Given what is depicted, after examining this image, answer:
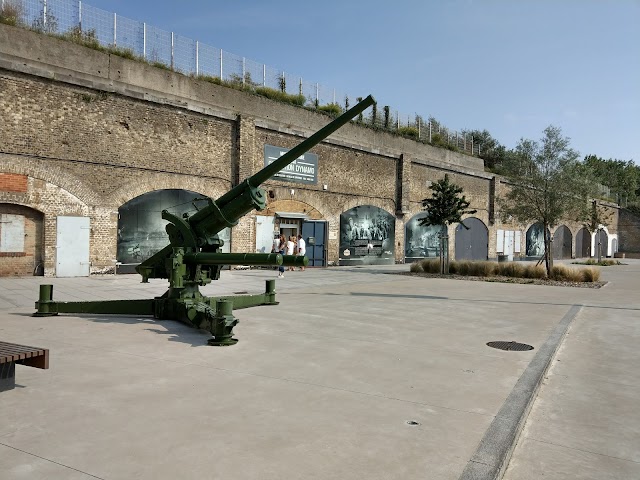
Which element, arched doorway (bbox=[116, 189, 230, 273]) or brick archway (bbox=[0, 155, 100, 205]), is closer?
brick archway (bbox=[0, 155, 100, 205])

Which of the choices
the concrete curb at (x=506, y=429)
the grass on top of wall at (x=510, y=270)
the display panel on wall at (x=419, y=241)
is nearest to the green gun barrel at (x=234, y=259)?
the concrete curb at (x=506, y=429)

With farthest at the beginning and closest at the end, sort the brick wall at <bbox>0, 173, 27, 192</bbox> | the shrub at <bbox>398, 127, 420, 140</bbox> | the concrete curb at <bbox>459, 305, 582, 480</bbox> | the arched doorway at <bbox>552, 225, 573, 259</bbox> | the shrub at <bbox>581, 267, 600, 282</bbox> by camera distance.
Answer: the arched doorway at <bbox>552, 225, 573, 259</bbox> → the shrub at <bbox>398, 127, 420, 140</bbox> → the shrub at <bbox>581, 267, 600, 282</bbox> → the brick wall at <bbox>0, 173, 27, 192</bbox> → the concrete curb at <bbox>459, 305, 582, 480</bbox>

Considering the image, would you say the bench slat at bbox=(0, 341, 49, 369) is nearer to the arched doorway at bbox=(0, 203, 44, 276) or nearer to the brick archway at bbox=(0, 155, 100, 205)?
the arched doorway at bbox=(0, 203, 44, 276)

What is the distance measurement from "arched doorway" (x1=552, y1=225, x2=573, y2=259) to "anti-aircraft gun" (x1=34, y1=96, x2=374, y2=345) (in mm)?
45077

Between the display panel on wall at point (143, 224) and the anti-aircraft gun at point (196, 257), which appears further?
the display panel on wall at point (143, 224)

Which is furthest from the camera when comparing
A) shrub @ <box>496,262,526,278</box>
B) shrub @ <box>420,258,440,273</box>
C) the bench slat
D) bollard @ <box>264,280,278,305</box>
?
shrub @ <box>420,258,440,273</box>

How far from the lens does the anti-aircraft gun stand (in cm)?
855

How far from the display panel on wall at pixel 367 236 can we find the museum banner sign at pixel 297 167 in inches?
129

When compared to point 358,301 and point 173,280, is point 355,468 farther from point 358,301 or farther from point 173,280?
point 358,301

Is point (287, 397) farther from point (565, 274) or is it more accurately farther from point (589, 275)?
point (565, 274)

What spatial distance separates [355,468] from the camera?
3.50 meters

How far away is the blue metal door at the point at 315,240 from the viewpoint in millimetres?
26688

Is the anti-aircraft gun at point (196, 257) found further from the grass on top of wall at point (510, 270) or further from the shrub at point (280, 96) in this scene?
the shrub at point (280, 96)

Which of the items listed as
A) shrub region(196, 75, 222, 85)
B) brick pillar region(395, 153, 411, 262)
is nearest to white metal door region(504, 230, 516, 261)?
brick pillar region(395, 153, 411, 262)
